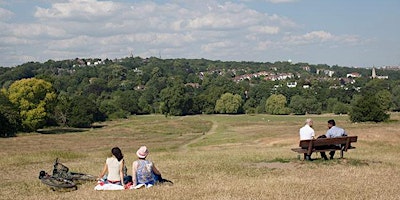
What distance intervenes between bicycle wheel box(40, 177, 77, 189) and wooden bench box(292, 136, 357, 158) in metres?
9.55

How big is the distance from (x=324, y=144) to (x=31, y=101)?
2924 inches

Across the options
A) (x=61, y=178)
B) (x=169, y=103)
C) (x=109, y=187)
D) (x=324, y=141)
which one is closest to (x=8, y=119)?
(x=169, y=103)

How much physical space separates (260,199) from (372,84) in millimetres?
168651

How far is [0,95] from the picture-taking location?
83.0 metres

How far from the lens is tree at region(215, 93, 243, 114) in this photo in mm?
147250

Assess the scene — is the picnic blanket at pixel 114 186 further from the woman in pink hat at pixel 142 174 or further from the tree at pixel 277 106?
the tree at pixel 277 106

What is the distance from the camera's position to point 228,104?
5802 inches

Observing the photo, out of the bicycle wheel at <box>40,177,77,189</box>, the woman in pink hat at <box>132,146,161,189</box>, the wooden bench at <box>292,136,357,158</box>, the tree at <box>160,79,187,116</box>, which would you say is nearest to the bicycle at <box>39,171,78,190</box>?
the bicycle wheel at <box>40,177,77,189</box>

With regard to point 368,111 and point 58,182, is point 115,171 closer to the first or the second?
point 58,182

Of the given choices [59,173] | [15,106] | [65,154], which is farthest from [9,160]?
[15,106]

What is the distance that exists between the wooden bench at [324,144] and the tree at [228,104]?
126 m

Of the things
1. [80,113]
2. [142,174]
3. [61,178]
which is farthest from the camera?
[80,113]

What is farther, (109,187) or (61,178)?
(61,178)

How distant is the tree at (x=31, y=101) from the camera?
8319 centimetres
